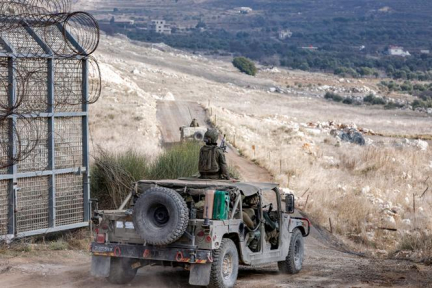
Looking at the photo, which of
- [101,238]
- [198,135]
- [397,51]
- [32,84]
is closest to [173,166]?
[32,84]

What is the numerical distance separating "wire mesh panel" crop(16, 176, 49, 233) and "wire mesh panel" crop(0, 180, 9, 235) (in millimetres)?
230

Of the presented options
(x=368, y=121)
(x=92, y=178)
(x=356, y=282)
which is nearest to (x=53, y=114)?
(x=92, y=178)

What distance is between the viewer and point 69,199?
54.6 feet

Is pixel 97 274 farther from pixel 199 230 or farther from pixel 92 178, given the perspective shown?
pixel 92 178

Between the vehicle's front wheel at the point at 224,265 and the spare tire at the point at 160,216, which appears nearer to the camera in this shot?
the spare tire at the point at 160,216

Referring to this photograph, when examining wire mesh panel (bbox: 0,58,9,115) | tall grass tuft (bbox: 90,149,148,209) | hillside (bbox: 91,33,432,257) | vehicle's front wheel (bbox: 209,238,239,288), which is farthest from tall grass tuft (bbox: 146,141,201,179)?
vehicle's front wheel (bbox: 209,238,239,288)

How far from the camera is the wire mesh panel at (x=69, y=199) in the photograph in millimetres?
16438

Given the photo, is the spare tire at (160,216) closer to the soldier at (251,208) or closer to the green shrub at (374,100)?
the soldier at (251,208)

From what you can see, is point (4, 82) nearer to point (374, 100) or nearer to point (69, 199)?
point (69, 199)

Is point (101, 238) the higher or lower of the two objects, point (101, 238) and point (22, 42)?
the lower

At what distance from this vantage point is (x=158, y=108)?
175 feet

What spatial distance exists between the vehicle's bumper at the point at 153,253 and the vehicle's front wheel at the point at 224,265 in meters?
0.22

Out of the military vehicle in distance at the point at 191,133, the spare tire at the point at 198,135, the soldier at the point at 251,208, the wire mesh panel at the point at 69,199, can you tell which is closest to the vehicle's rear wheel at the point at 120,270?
the soldier at the point at 251,208

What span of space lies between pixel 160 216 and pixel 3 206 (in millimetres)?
4821
